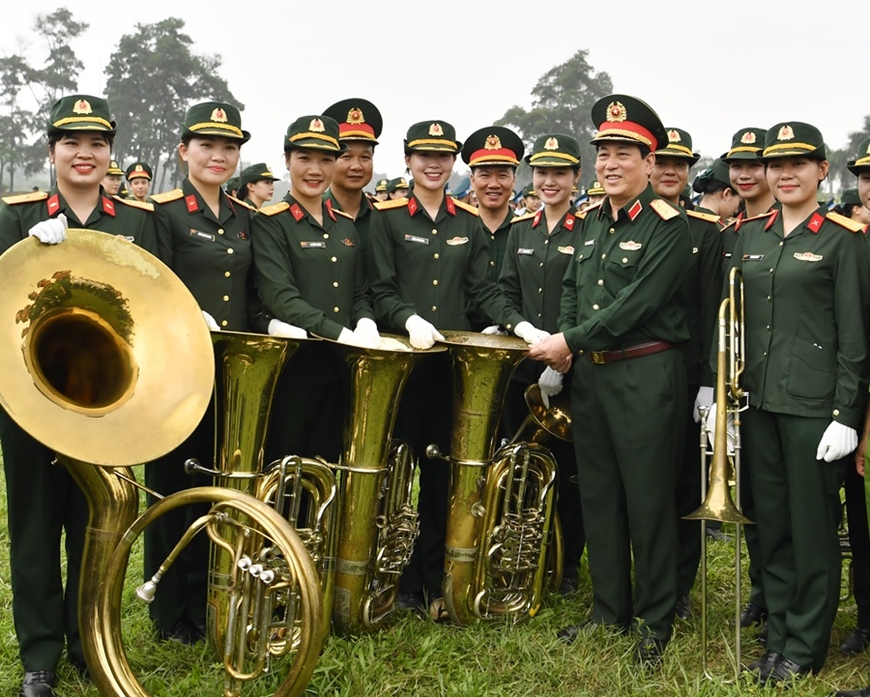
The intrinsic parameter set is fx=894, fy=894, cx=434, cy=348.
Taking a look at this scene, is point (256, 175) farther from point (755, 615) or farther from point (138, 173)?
point (755, 615)

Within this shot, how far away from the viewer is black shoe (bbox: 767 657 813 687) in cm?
407

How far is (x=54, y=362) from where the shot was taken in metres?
3.48

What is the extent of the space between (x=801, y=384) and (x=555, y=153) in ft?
7.27

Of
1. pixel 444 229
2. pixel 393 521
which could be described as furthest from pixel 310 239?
pixel 393 521

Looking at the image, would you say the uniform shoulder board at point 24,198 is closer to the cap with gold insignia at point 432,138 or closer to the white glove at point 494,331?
the cap with gold insignia at point 432,138

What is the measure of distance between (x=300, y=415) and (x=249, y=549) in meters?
0.87

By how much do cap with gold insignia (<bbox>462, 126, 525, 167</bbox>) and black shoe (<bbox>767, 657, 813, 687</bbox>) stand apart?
10.8 ft

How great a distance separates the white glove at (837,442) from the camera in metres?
3.90

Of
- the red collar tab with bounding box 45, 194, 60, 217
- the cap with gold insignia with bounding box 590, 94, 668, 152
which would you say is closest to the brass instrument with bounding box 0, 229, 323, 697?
the red collar tab with bounding box 45, 194, 60, 217

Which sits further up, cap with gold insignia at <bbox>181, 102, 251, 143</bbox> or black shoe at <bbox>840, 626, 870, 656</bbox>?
cap with gold insignia at <bbox>181, 102, 251, 143</bbox>

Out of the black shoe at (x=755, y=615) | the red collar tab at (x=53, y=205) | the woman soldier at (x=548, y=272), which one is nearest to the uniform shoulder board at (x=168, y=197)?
the red collar tab at (x=53, y=205)

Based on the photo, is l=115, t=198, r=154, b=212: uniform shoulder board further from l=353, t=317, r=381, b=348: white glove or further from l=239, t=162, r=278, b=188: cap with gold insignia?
l=239, t=162, r=278, b=188: cap with gold insignia

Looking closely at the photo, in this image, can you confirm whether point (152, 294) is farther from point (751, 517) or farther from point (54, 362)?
point (751, 517)

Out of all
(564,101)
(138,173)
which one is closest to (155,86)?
(564,101)
